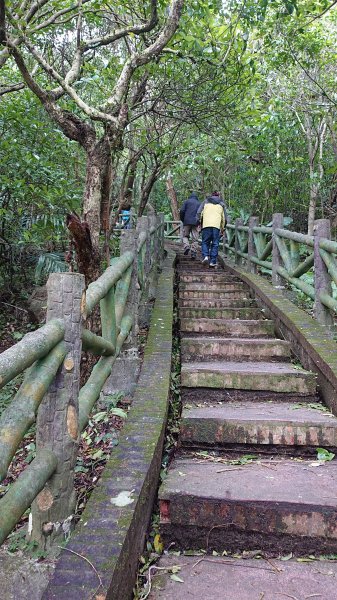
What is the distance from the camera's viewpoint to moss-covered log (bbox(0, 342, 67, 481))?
4.75 ft

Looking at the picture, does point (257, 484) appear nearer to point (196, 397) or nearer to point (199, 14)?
point (196, 397)

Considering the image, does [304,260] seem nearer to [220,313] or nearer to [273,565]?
[220,313]

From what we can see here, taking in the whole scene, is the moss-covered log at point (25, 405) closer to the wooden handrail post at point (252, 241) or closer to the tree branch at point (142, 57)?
the tree branch at point (142, 57)

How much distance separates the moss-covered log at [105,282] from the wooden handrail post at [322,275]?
5.96 ft

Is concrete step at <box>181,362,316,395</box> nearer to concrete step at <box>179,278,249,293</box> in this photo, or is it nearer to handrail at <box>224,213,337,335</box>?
handrail at <box>224,213,337,335</box>

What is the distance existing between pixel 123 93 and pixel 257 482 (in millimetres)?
4125

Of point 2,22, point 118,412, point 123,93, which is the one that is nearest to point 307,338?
point 118,412

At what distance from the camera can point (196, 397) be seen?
3.96 m

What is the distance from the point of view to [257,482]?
2729 millimetres

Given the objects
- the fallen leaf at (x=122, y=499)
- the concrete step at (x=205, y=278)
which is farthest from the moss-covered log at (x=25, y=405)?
the concrete step at (x=205, y=278)

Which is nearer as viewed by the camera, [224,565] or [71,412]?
[71,412]

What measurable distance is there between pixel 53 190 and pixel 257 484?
4.93m

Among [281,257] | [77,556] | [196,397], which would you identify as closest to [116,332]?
[196,397]

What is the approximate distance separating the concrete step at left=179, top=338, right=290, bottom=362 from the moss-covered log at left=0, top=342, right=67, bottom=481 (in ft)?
9.42
